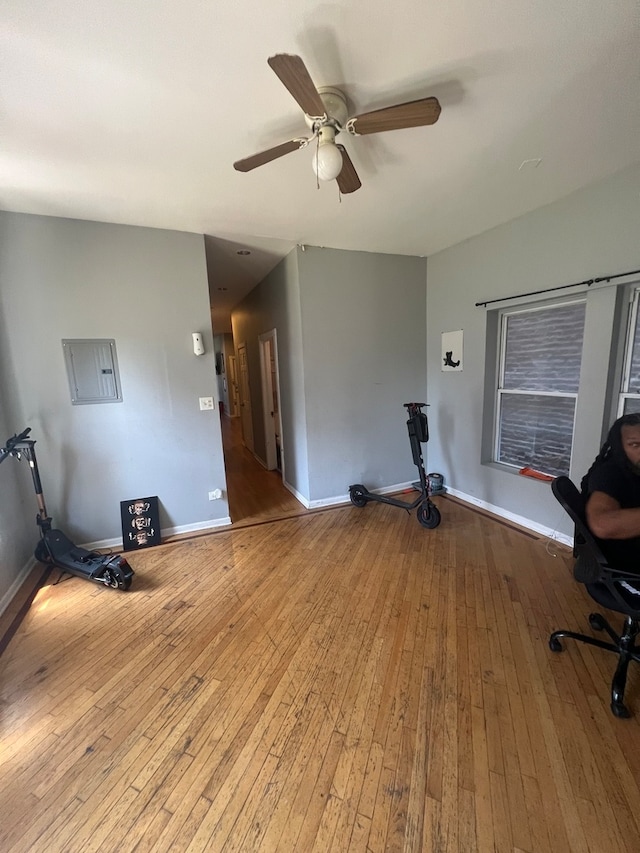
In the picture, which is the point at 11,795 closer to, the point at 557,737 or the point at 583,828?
the point at 583,828

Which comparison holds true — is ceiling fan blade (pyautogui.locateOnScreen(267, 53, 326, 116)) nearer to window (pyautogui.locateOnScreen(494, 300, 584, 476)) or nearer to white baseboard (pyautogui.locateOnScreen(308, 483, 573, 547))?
window (pyautogui.locateOnScreen(494, 300, 584, 476))

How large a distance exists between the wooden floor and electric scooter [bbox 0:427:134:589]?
13 cm

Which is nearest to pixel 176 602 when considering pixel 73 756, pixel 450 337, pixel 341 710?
pixel 73 756

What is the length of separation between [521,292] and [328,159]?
7.47ft

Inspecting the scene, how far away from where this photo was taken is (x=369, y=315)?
376cm

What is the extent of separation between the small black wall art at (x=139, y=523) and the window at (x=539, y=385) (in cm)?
353

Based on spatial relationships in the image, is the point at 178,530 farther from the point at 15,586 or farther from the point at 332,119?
the point at 332,119

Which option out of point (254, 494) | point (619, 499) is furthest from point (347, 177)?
point (254, 494)

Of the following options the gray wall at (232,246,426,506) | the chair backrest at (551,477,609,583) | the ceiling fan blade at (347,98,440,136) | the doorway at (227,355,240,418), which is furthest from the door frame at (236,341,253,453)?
the chair backrest at (551,477,609,583)

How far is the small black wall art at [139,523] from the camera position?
119 inches

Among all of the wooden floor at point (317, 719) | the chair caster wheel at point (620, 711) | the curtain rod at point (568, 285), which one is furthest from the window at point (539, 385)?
the chair caster wheel at point (620, 711)

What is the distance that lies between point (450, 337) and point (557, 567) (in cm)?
244

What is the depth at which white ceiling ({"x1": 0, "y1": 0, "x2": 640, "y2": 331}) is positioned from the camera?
3.96 feet

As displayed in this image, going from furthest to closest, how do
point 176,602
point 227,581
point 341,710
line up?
point 227,581 → point 176,602 → point 341,710
